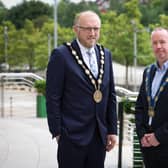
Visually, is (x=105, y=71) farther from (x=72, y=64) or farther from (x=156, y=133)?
(x=156, y=133)

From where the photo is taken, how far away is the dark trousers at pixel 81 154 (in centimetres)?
395

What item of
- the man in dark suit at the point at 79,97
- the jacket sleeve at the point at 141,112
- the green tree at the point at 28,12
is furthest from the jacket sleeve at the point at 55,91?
the green tree at the point at 28,12

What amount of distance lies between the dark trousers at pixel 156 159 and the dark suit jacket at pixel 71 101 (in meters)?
0.42

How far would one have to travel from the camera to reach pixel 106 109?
407cm

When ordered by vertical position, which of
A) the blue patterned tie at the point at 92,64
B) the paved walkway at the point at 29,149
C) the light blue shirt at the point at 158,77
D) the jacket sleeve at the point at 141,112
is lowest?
the paved walkway at the point at 29,149

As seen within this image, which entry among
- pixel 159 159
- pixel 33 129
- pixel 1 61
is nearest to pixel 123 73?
pixel 1 61

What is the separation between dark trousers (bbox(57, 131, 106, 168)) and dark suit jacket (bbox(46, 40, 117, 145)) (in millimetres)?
48

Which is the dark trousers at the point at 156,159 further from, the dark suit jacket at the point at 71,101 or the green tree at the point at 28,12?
the green tree at the point at 28,12

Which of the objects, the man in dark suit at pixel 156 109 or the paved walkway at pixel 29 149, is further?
the paved walkway at pixel 29 149

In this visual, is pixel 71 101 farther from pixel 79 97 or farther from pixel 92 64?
pixel 92 64

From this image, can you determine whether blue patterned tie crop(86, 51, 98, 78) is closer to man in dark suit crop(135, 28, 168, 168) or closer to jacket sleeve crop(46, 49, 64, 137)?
jacket sleeve crop(46, 49, 64, 137)

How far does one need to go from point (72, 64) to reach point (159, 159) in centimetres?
98

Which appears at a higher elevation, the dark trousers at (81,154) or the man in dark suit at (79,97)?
the man in dark suit at (79,97)

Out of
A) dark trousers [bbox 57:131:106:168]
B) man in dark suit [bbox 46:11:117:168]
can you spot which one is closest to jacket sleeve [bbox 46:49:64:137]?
man in dark suit [bbox 46:11:117:168]
